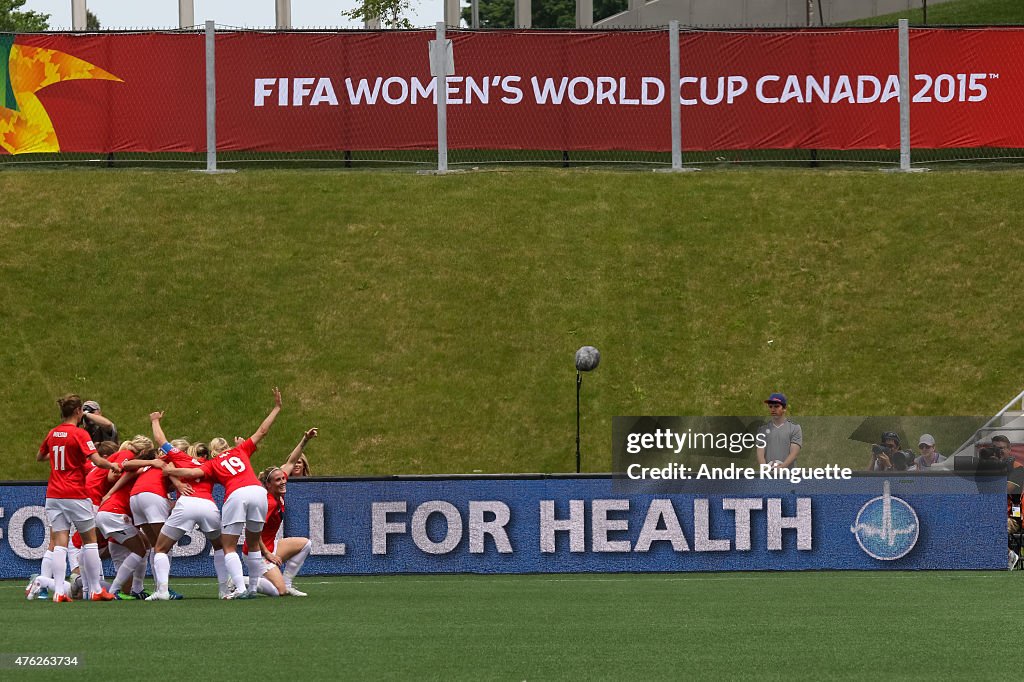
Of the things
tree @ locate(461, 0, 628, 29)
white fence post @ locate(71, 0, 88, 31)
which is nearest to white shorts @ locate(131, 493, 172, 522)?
white fence post @ locate(71, 0, 88, 31)

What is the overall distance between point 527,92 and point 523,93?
0.25 ft

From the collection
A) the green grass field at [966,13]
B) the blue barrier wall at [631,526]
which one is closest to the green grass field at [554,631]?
the blue barrier wall at [631,526]

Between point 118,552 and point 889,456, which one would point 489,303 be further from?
point 118,552

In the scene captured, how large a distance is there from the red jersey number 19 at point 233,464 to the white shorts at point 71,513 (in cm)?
144

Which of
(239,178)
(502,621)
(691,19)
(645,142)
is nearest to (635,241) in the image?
(645,142)

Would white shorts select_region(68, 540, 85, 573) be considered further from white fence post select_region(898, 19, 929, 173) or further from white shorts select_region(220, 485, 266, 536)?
white fence post select_region(898, 19, 929, 173)

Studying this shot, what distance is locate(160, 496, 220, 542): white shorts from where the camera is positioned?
48.9 ft

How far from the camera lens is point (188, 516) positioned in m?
14.9

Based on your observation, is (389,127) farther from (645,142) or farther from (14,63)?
(14,63)

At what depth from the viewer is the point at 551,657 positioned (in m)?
10.4

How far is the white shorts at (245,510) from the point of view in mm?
14711

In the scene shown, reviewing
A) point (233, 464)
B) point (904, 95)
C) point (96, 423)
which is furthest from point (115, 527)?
point (904, 95)

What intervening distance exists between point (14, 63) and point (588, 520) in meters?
15.4

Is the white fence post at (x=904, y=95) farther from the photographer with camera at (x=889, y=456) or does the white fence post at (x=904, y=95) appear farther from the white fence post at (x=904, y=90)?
the photographer with camera at (x=889, y=456)
